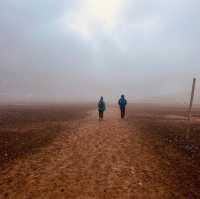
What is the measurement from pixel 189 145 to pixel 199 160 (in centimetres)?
306

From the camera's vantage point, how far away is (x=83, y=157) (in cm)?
1148

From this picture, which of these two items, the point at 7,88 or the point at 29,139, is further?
the point at 7,88

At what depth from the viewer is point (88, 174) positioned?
367 inches

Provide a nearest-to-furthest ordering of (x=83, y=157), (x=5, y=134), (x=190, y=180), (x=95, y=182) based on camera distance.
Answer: (x=95, y=182), (x=190, y=180), (x=83, y=157), (x=5, y=134)

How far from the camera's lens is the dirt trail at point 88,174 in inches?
312

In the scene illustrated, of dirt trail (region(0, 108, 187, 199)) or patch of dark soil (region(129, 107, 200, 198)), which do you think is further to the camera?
patch of dark soil (region(129, 107, 200, 198))

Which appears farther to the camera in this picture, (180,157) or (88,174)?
(180,157)

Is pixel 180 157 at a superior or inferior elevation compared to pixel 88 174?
superior

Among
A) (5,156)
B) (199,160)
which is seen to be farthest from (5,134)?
(199,160)

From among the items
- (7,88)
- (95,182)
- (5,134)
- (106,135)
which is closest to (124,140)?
(106,135)

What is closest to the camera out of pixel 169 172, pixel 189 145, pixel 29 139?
pixel 169 172

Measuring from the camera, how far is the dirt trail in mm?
7926

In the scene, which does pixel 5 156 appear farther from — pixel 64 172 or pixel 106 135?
pixel 106 135

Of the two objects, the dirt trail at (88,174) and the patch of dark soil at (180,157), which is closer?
the dirt trail at (88,174)
